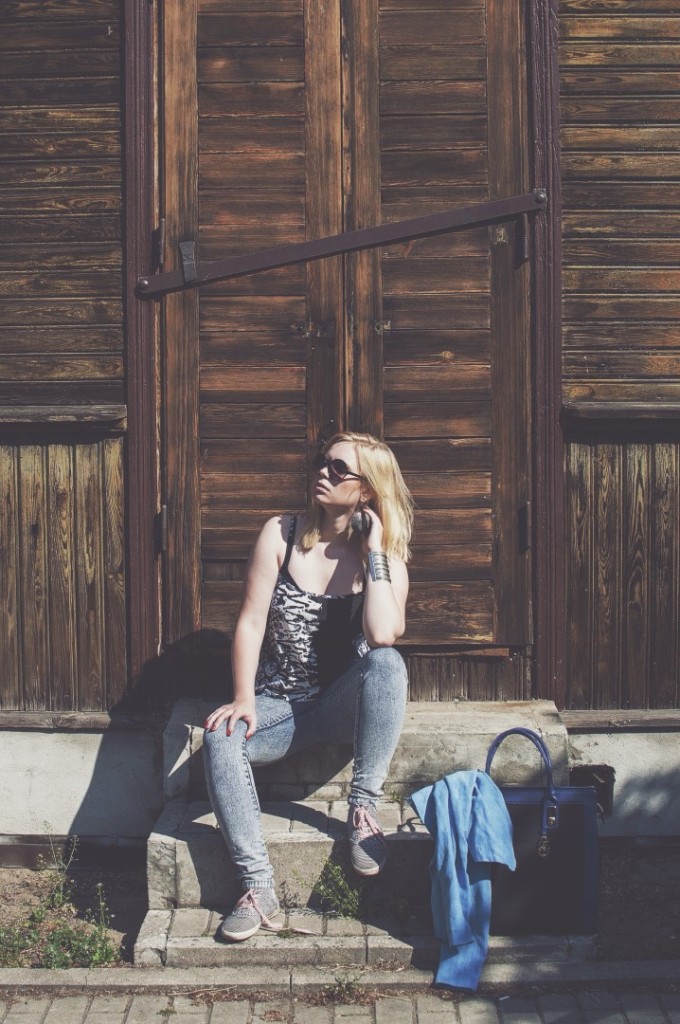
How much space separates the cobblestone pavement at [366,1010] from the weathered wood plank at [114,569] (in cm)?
147

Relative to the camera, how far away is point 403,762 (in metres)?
4.52

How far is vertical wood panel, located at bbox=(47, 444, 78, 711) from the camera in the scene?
495 centimetres

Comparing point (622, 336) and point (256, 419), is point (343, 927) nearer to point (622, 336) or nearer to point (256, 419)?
point (256, 419)

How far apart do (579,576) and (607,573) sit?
4.8 inches

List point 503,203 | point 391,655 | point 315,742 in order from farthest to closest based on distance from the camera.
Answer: point 503,203, point 315,742, point 391,655

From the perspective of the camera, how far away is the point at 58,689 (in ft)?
16.4

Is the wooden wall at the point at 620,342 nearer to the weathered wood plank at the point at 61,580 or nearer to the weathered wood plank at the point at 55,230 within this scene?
the weathered wood plank at the point at 55,230

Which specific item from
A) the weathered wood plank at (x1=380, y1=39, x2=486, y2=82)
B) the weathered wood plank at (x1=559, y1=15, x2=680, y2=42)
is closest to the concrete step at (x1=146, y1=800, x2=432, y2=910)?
the weathered wood plank at (x1=380, y1=39, x2=486, y2=82)

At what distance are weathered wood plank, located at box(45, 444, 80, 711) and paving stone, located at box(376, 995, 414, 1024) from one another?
1959 mm

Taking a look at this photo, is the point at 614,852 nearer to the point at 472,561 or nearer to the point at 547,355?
the point at 472,561

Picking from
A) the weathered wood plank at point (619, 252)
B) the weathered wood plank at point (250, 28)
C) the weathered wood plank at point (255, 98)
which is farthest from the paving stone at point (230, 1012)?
the weathered wood plank at point (250, 28)

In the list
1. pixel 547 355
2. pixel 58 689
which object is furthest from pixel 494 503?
pixel 58 689

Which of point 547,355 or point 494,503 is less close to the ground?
point 547,355

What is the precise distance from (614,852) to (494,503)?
1573 mm
